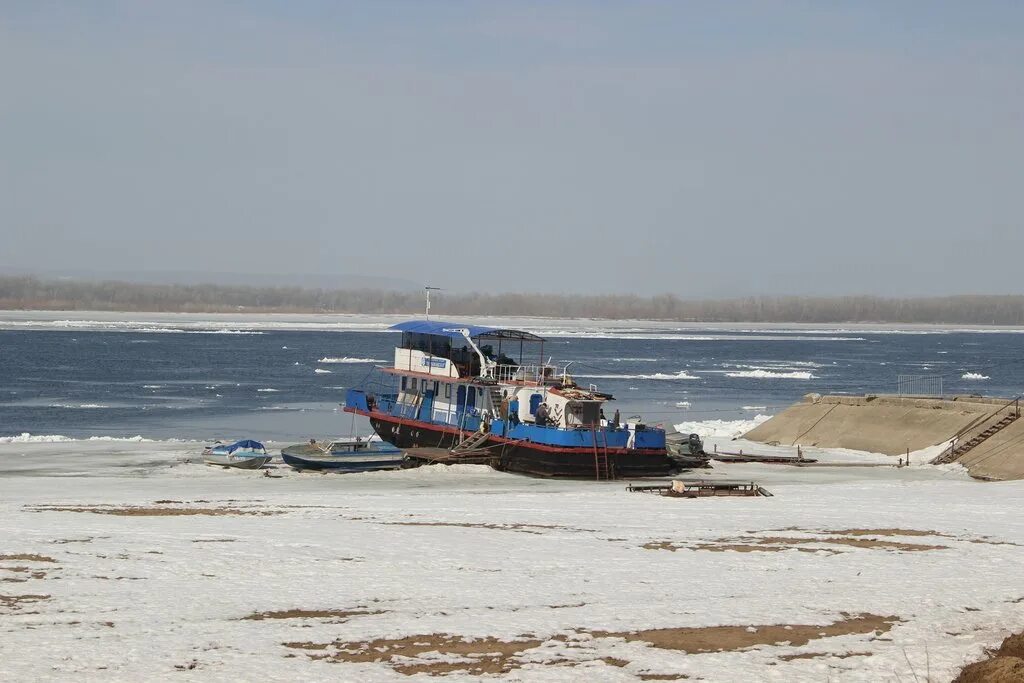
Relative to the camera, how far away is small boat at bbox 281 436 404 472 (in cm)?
3969

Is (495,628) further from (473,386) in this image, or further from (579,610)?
(473,386)

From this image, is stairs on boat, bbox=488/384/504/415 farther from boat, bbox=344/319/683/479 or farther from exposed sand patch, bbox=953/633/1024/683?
exposed sand patch, bbox=953/633/1024/683

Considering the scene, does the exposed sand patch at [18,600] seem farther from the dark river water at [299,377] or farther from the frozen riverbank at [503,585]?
the dark river water at [299,377]

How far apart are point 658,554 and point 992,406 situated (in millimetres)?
27141

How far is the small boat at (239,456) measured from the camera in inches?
1577

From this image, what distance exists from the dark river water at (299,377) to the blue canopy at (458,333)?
7.81 m

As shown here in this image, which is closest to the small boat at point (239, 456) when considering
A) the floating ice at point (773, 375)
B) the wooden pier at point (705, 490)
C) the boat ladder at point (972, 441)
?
the wooden pier at point (705, 490)

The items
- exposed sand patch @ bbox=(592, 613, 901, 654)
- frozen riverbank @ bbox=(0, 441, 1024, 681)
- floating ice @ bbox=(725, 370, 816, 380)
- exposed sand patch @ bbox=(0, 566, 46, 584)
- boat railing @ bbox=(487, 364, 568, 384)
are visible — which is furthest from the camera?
floating ice @ bbox=(725, 370, 816, 380)

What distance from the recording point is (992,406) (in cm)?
4497

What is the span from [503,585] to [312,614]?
3333 millimetres

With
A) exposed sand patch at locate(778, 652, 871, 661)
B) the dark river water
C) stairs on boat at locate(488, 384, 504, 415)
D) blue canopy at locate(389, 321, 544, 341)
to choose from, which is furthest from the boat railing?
exposed sand patch at locate(778, 652, 871, 661)

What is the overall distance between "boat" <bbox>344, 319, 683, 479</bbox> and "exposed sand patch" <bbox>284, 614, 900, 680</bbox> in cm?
2179

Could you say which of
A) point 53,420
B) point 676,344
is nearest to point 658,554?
point 53,420

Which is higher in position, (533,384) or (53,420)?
(533,384)
